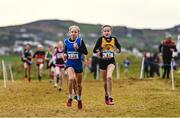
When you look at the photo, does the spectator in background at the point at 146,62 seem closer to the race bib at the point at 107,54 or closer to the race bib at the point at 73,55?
the race bib at the point at 107,54

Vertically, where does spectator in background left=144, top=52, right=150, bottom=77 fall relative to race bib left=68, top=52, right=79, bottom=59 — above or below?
below

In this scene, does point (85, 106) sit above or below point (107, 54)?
below

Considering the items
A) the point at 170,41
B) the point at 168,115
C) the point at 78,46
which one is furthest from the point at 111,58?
the point at 170,41

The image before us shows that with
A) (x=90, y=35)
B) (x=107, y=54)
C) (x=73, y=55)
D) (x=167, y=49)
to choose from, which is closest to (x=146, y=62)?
(x=167, y=49)

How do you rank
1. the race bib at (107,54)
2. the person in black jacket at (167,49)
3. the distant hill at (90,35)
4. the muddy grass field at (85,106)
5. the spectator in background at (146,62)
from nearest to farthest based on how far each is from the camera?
the muddy grass field at (85,106) → the race bib at (107,54) → the person in black jacket at (167,49) → the spectator in background at (146,62) → the distant hill at (90,35)

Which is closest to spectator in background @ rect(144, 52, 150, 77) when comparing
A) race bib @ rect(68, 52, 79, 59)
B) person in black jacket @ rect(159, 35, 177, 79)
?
person in black jacket @ rect(159, 35, 177, 79)

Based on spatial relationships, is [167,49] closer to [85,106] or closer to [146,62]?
[146,62]

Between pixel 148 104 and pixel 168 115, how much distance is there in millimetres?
2845

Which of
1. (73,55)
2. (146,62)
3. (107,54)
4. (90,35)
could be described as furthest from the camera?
(90,35)

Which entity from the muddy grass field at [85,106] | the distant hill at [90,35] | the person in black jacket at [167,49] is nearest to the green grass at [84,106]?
the muddy grass field at [85,106]

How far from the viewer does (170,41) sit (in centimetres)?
2895

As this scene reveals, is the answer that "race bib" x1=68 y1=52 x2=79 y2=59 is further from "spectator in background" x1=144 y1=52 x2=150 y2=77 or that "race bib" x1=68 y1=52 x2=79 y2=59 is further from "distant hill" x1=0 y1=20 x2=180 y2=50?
"distant hill" x1=0 y1=20 x2=180 y2=50

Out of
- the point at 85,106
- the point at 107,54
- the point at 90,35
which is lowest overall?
the point at 85,106

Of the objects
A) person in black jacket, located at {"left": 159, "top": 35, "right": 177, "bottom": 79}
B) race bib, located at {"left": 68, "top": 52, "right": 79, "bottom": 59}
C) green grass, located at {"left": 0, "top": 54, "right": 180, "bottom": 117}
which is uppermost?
race bib, located at {"left": 68, "top": 52, "right": 79, "bottom": 59}
